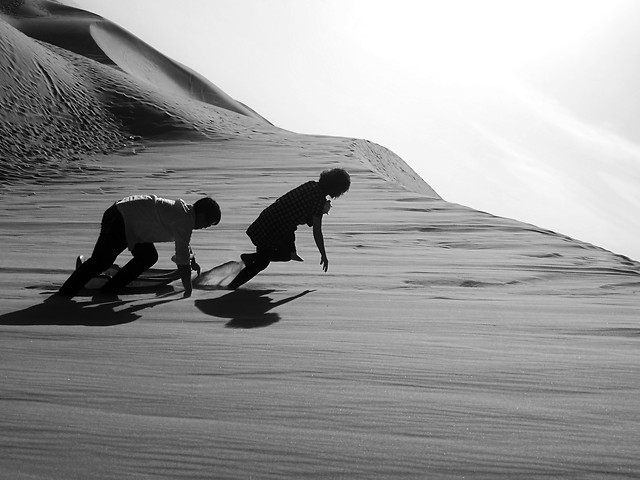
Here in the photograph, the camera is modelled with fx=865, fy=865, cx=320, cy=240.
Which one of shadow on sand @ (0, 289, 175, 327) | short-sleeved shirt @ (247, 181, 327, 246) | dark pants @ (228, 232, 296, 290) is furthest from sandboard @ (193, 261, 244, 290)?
shadow on sand @ (0, 289, 175, 327)

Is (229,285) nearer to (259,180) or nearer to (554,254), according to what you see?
(554,254)

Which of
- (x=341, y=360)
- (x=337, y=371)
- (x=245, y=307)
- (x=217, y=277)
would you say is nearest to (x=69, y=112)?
(x=217, y=277)

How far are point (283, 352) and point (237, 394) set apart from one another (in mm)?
485

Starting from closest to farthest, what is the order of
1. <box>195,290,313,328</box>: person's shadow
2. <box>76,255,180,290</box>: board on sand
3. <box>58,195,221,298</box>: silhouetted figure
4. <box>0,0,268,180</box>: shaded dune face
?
1. <box>195,290,313,328</box>: person's shadow
2. <box>58,195,221,298</box>: silhouetted figure
3. <box>76,255,180,290</box>: board on sand
4. <box>0,0,268,180</box>: shaded dune face

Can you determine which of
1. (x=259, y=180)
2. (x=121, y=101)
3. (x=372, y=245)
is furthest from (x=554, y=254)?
(x=121, y=101)

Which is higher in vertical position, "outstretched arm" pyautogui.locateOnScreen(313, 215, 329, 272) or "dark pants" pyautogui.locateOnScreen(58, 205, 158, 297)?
"outstretched arm" pyautogui.locateOnScreen(313, 215, 329, 272)

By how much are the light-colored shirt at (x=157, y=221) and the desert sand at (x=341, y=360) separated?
0.25 metres

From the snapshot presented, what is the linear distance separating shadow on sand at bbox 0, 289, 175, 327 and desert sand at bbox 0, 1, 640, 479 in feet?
0.05

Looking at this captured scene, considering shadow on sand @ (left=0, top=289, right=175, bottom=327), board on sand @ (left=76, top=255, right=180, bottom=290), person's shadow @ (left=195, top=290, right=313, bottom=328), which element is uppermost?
person's shadow @ (left=195, top=290, right=313, bottom=328)

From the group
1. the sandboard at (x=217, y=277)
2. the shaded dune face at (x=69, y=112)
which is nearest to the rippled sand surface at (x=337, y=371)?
the sandboard at (x=217, y=277)

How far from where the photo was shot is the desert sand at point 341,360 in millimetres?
1682

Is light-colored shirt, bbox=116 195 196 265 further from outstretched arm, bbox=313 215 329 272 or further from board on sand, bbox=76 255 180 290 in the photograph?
outstretched arm, bbox=313 215 329 272

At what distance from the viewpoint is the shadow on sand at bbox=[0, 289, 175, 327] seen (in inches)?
119

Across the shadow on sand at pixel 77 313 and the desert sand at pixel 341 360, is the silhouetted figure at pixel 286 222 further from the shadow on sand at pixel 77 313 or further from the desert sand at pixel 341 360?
the shadow on sand at pixel 77 313
